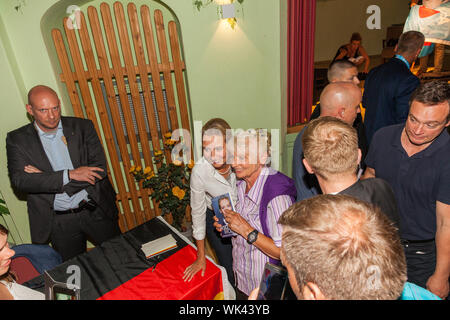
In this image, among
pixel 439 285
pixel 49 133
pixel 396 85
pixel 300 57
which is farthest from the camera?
pixel 300 57

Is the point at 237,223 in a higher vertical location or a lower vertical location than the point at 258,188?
lower

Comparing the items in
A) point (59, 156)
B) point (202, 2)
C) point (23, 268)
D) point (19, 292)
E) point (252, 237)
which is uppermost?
point (202, 2)

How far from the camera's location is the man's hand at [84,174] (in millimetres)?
2570

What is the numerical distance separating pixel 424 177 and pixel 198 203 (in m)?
1.58

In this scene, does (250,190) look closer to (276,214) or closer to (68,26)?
(276,214)

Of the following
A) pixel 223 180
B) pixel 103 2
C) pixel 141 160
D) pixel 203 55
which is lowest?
pixel 141 160

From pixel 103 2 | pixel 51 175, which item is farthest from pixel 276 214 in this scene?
pixel 103 2

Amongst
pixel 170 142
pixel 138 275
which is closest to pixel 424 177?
pixel 138 275

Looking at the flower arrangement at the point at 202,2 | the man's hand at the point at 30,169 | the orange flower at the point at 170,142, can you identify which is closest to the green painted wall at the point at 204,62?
the flower arrangement at the point at 202,2

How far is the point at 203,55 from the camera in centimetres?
331

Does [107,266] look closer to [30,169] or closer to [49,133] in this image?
[30,169]

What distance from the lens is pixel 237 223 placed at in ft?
5.50

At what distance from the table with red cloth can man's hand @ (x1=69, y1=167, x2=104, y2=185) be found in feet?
2.52

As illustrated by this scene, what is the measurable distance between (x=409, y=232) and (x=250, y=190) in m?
1.19
